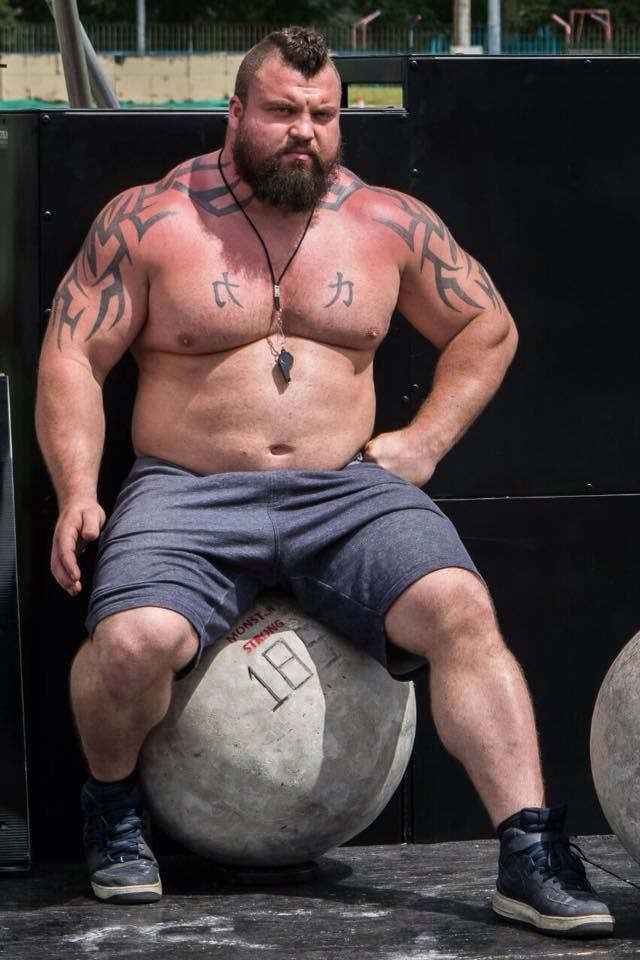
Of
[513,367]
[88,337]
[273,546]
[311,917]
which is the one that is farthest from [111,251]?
[311,917]

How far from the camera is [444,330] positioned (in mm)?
4520

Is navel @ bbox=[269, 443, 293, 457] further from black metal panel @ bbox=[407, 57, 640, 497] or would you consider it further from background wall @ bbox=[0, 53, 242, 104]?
background wall @ bbox=[0, 53, 242, 104]

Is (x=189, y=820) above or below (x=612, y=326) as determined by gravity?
below

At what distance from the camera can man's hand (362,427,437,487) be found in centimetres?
438

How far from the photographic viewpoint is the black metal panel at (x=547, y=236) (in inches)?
186

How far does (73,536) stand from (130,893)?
2.72 feet

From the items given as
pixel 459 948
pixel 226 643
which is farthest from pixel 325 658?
pixel 459 948

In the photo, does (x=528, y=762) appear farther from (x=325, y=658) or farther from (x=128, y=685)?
(x=128, y=685)

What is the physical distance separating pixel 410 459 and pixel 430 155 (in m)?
0.88

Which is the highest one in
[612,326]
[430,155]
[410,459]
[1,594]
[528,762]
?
[430,155]

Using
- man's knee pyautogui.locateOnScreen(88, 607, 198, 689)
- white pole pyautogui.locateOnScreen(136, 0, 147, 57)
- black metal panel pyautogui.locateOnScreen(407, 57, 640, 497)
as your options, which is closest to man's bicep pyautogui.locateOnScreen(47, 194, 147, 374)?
man's knee pyautogui.locateOnScreen(88, 607, 198, 689)

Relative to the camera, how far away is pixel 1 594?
433 cm

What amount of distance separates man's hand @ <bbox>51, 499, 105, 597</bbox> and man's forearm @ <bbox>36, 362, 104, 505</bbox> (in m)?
0.07

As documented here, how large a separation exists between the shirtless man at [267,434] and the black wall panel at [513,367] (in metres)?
0.25
